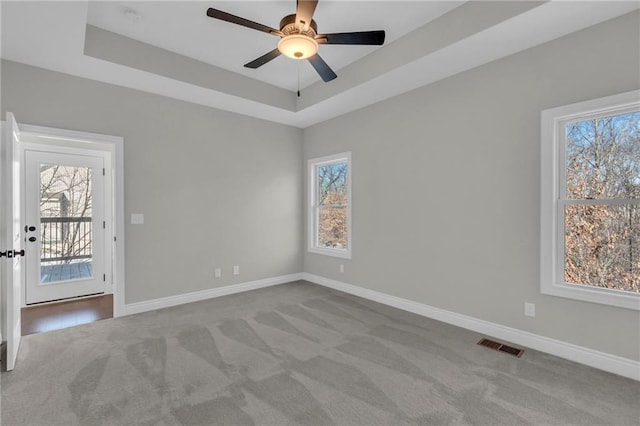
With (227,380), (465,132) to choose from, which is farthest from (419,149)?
(227,380)

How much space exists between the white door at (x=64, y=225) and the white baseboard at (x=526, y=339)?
4204 millimetres

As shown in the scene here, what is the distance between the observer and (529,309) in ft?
9.41

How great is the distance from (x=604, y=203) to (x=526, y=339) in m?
1.37

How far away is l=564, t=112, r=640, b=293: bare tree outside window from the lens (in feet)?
8.00

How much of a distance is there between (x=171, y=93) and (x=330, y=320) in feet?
11.5

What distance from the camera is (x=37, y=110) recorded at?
10.6 feet

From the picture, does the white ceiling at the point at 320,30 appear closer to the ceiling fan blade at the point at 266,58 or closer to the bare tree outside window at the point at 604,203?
the ceiling fan blade at the point at 266,58

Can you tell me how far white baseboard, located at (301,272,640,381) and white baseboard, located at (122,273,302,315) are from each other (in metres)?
1.64

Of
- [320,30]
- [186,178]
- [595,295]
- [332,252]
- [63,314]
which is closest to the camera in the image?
[595,295]

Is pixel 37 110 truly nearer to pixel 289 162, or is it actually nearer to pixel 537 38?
pixel 289 162

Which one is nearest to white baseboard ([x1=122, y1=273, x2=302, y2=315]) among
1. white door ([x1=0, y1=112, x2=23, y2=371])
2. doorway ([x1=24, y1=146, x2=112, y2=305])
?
white door ([x1=0, y1=112, x2=23, y2=371])

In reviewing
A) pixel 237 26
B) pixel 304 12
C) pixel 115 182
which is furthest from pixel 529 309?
pixel 115 182

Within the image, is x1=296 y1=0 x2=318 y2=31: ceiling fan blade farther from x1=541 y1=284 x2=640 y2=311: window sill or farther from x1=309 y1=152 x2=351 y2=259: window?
x1=541 y1=284 x2=640 y2=311: window sill

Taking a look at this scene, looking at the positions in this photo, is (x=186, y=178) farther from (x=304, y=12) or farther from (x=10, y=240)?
(x=304, y=12)
